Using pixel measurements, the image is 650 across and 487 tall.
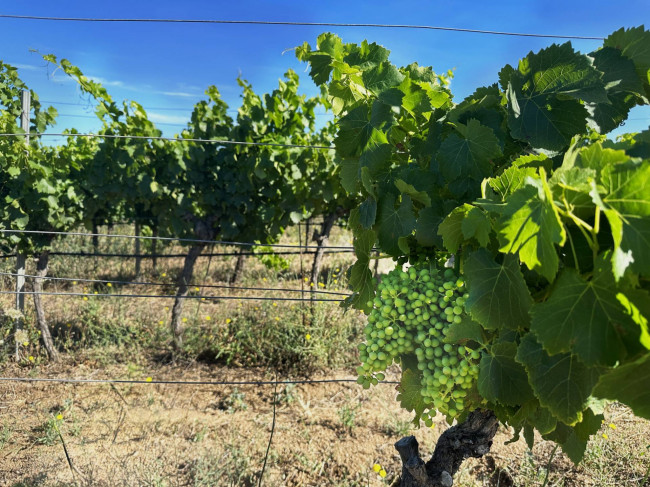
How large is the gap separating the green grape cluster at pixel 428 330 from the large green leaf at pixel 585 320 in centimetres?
27

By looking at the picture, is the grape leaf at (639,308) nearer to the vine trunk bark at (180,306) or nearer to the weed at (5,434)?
the weed at (5,434)

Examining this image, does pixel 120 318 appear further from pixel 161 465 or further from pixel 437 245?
pixel 437 245

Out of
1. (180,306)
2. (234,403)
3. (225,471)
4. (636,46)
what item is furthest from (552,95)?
(180,306)

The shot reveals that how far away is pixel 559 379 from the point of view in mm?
902

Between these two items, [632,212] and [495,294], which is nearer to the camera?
[632,212]

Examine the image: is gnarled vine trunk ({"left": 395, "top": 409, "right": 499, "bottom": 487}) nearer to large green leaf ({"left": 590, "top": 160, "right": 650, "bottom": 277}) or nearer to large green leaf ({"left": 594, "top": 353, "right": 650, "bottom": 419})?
large green leaf ({"left": 594, "top": 353, "right": 650, "bottom": 419})

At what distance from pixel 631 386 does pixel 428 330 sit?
476mm

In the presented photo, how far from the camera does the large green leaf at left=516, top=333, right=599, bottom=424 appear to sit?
88cm

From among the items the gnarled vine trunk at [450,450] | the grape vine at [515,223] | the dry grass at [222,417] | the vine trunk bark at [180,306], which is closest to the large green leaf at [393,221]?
the grape vine at [515,223]

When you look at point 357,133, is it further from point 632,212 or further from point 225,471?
point 225,471

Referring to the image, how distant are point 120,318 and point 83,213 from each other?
1322 millimetres

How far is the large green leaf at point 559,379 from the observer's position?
884 millimetres

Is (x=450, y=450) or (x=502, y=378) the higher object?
(x=502, y=378)

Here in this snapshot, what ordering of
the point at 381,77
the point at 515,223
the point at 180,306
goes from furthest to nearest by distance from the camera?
1. the point at 180,306
2. the point at 381,77
3. the point at 515,223
